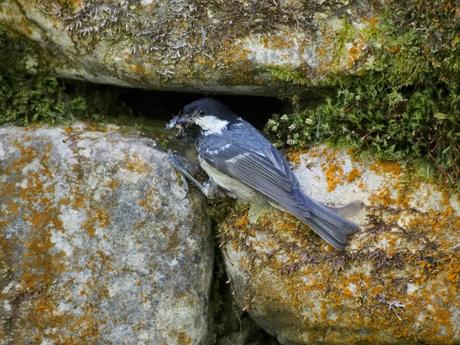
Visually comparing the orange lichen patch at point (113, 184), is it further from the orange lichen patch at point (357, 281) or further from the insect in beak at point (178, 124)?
the orange lichen patch at point (357, 281)

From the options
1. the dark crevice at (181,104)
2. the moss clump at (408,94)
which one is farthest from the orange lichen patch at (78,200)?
the moss clump at (408,94)

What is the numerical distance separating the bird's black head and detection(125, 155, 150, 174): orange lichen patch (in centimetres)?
48

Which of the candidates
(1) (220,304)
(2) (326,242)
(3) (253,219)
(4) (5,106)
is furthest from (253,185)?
(4) (5,106)

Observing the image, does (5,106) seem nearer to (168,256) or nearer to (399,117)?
(168,256)

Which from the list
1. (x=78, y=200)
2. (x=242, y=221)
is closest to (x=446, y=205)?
(x=242, y=221)

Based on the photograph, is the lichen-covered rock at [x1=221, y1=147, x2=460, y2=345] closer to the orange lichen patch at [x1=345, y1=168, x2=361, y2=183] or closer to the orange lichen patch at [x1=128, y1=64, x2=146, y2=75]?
the orange lichen patch at [x1=345, y1=168, x2=361, y2=183]

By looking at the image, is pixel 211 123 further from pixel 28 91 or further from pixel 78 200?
pixel 28 91

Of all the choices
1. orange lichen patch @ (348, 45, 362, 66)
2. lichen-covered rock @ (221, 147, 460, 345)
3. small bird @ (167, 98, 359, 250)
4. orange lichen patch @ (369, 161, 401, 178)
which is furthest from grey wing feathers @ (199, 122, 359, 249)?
orange lichen patch @ (348, 45, 362, 66)

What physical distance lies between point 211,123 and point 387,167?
112 cm

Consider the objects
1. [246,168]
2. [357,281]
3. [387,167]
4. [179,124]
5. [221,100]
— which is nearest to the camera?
[357,281]

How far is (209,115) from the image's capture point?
170 inches

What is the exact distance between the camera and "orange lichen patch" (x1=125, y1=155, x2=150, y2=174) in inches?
159

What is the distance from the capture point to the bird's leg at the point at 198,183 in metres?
4.10

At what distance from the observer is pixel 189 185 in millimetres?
4125
